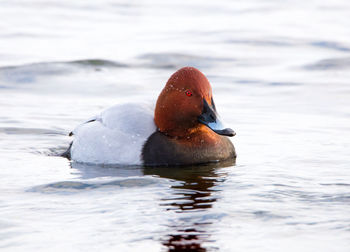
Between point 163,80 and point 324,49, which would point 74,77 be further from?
point 324,49

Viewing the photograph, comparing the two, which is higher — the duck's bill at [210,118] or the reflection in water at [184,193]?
the duck's bill at [210,118]

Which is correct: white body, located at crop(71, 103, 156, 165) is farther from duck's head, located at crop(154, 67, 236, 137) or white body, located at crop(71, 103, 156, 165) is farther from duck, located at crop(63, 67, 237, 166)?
duck's head, located at crop(154, 67, 236, 137)

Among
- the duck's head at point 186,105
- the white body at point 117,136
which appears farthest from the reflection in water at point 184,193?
the duck's head at point 186,105

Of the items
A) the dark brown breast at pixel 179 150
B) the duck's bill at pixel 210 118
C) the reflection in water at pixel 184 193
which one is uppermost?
the duck's bill at pixel 210 118

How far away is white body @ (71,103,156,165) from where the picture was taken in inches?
310

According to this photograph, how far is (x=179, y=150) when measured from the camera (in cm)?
789

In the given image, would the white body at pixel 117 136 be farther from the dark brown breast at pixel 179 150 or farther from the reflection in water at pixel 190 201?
the reflection in water at pixel 190 201

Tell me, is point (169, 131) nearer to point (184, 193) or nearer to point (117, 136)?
point (117, 136)

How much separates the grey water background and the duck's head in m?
0.47

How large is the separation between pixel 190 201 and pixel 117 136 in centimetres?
183

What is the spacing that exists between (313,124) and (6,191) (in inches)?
188

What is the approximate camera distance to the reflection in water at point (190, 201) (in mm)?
5359

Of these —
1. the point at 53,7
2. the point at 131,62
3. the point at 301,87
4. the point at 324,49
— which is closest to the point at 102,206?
the point at 301,87

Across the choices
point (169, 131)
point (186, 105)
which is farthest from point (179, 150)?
point (186, 105)
